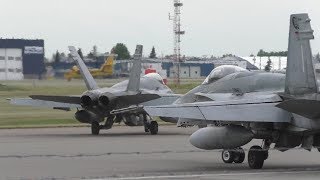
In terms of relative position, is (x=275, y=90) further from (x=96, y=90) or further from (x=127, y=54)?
(x=127, y=54)

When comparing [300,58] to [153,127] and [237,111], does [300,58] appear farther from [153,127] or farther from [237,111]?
[153,127]

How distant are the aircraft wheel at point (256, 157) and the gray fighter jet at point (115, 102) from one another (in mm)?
14118

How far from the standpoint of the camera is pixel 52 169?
1852 cm

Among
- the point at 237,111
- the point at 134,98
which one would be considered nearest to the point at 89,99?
the point at 134,98

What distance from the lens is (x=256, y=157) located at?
18.6m

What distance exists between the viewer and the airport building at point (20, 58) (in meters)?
125

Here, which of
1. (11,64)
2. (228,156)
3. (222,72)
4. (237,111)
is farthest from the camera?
(11,64)

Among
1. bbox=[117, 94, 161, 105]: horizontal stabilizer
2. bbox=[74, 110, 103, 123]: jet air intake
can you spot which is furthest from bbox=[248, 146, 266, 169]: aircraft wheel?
bbox=[74, 110, 103, 123]: jet air intake

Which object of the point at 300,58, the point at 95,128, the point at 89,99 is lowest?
the point at 95,128

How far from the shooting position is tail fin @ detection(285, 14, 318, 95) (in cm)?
1750

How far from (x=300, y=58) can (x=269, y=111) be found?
1.36 meters

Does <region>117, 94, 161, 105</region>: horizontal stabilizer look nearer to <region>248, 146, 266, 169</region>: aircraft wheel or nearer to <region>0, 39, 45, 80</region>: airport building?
<region>248, 146, 266, 169</region>: aircraft wheel

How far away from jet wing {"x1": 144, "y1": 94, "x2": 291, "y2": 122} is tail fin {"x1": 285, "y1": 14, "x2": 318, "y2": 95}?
61cm

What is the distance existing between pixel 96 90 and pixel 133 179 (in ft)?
59.2
